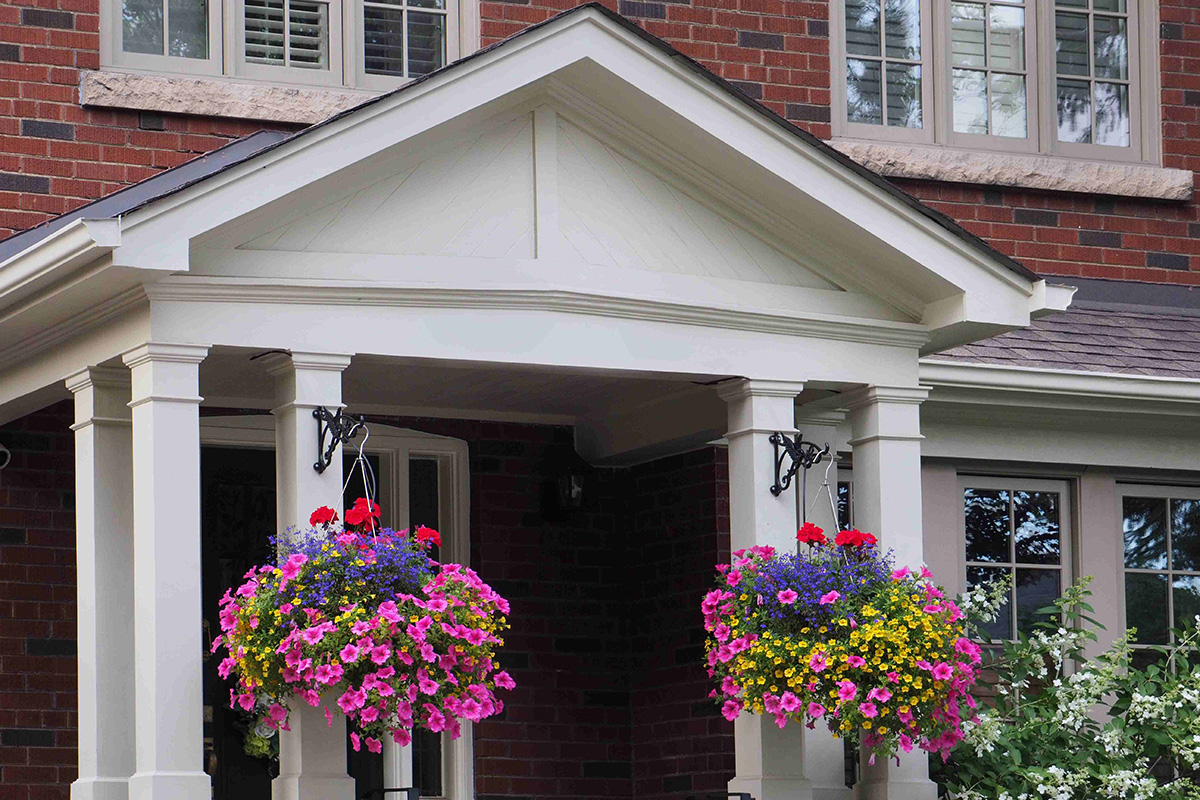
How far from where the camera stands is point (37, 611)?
859 cm

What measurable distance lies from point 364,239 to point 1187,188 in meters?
5.91

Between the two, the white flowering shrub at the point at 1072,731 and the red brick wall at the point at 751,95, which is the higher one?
the red brick wall at the point at 751,95

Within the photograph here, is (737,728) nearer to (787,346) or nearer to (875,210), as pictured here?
(787,346)

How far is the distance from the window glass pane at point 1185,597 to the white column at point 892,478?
8.74 feet

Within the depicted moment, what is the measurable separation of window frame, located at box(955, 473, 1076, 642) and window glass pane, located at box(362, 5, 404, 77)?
3566 millimetres

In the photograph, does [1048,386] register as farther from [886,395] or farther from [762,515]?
[762,515]

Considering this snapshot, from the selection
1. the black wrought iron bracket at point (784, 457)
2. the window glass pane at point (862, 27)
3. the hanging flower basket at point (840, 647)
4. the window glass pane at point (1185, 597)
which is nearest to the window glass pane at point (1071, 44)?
the window glass pane at point (862, 27)

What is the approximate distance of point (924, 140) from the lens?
10828 mm

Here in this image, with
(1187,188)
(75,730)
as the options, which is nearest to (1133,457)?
(1187,188)

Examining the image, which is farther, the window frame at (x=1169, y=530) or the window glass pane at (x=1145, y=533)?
the window glass pane at (x=1145, y=533)

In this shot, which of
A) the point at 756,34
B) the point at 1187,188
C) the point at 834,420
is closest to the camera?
the point at 834,420

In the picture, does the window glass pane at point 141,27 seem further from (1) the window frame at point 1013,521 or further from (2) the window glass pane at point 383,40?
(1) the window frame at point 1013,521

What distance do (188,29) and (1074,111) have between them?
5.01 meters

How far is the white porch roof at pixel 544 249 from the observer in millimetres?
6859
